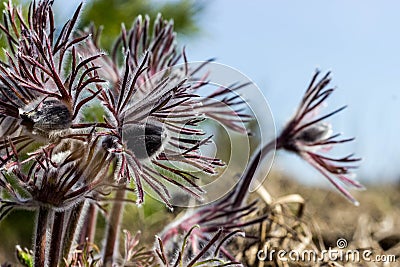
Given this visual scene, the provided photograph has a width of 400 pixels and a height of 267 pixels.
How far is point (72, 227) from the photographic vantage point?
742 mm

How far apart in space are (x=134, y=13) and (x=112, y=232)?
2.51 m

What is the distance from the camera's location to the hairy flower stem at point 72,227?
28.9 inches

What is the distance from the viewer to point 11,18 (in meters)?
0.74

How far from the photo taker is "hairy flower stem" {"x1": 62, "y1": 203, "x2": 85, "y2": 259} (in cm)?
73

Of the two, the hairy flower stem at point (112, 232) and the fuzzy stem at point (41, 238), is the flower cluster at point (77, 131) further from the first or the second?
the hairy flower stem at point (112, 232)

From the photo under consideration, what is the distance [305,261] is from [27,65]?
0.61 meters

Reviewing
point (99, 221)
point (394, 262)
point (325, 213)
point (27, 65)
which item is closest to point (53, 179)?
point (27, 65)

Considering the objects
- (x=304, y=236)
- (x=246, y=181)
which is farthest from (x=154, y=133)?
(x=304, y=236)

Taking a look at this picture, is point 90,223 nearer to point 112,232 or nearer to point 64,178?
point 112,232

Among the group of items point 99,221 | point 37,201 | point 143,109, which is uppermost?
point 143,109

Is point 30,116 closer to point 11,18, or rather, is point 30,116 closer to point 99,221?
point 11,18

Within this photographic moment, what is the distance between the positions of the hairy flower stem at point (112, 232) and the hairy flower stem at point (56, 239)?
A: 7.1 inches

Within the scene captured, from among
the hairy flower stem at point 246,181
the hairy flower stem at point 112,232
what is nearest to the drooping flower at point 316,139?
the hairy flower stem at point 246,181

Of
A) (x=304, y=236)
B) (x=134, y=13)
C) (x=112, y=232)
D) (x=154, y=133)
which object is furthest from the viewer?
(x=134, y=13)
